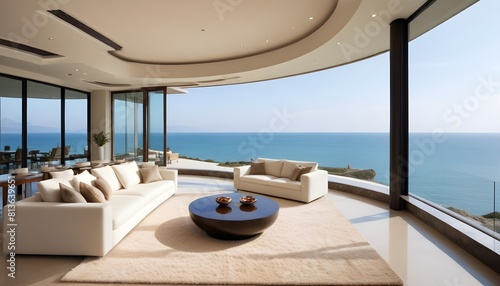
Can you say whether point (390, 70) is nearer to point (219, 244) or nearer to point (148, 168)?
point (219, 244)

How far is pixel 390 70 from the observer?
171 inches

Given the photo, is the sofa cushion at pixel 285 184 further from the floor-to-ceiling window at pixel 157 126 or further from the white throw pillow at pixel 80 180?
the floor-to-ceiling window at pixel 157 126

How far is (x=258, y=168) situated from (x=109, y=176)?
311 cm

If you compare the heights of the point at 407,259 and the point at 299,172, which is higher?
the point at 299,172

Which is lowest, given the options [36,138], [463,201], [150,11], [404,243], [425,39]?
[404,243]

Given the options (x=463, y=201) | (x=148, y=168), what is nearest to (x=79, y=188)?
(x=148, y=168)

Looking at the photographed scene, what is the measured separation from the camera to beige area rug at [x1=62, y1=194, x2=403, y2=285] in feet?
7.61

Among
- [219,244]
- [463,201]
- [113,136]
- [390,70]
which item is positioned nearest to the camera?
[219,244]

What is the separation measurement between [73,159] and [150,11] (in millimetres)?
7112

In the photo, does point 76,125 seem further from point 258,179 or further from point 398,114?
point 398,114

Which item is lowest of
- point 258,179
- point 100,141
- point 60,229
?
point 60,229

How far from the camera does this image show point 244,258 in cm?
271

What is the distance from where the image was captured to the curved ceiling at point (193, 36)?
149 inches

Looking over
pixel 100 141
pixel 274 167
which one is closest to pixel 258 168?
pixel 274 167
